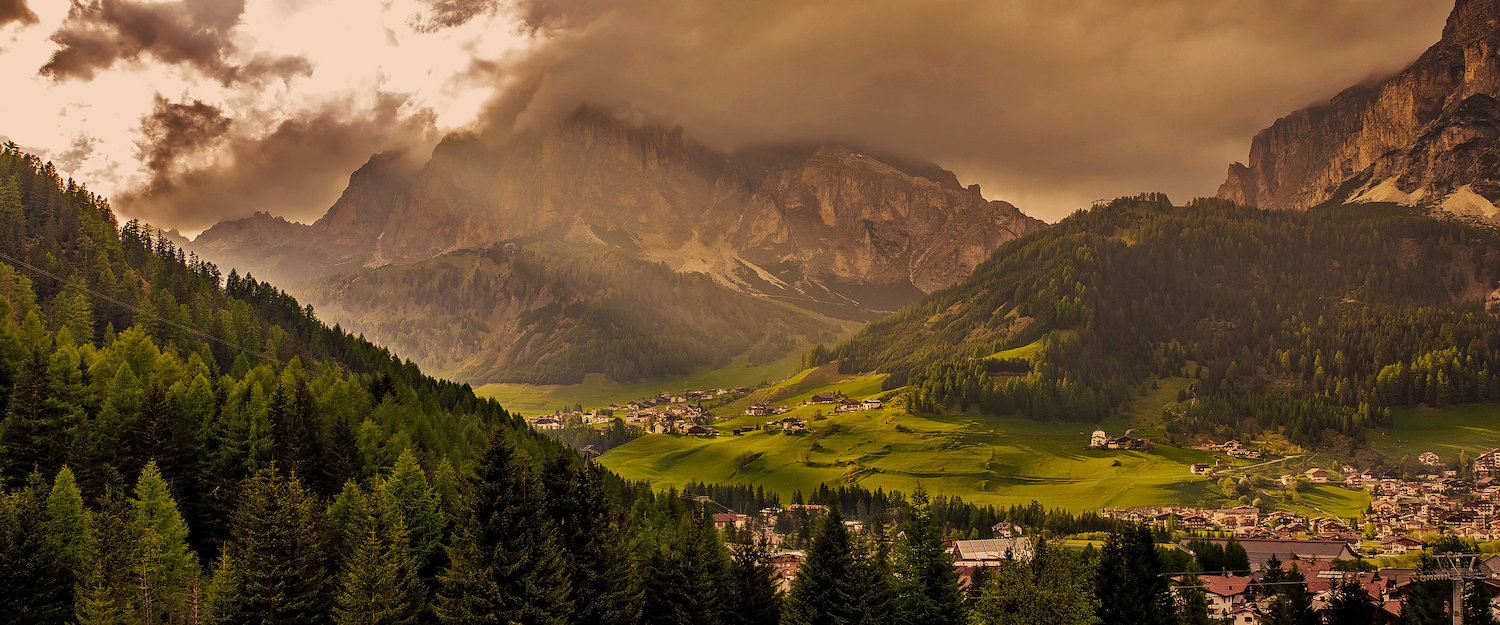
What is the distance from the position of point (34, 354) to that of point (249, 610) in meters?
43.4

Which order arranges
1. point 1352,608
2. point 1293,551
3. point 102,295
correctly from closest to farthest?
point 1352,608, point 102,295, point 1293,551

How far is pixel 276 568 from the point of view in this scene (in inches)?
3036

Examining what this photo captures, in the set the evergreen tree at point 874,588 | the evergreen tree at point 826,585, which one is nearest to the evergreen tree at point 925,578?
the evergreen tree at point 874,588

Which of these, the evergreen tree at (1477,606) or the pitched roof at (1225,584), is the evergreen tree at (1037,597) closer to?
the evergreen tree at (1477,606)

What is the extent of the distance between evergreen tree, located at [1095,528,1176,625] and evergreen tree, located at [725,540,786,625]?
1285 inches

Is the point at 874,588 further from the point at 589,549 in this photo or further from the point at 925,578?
the point at 589,549

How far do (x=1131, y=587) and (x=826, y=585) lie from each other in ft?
112

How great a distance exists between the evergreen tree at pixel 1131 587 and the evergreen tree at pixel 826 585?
28.5 m

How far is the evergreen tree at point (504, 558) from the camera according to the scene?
7525cm

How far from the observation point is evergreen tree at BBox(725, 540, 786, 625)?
3615 inches

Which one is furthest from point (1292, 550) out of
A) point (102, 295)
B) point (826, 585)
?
point (102, 295)

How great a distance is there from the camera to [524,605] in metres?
74.9

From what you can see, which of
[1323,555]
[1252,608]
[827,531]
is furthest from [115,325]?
[1323,555]

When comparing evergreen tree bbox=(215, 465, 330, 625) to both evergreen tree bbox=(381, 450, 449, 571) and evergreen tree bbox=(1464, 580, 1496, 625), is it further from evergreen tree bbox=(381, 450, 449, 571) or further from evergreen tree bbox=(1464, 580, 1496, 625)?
evergreen tree bbox=(1464, 580, 1496, 625)
